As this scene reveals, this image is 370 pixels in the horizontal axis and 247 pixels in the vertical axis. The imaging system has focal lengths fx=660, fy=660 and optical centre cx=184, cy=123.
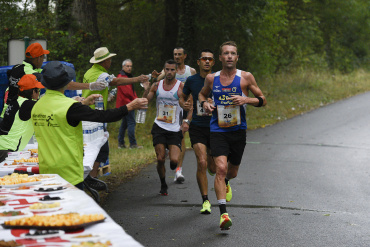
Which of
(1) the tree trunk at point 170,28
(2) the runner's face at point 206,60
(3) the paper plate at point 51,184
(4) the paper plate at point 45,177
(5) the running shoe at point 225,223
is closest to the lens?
(3) the paper plate at point 51,184

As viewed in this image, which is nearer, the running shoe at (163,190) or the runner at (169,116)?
the running shoe at (163,190)

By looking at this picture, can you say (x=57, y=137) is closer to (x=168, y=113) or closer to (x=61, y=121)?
(x=61, y=121)

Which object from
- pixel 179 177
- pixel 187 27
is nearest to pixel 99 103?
pixel 179 177

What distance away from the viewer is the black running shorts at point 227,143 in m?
8.44

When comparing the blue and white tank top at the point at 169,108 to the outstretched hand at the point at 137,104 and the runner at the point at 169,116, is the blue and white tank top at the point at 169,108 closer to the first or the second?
the runner at the point at 169,116

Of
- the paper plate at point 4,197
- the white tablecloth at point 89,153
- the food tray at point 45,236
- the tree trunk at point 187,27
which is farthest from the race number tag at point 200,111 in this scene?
the tree trunk at point 187,27

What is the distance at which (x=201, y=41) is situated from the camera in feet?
88.2

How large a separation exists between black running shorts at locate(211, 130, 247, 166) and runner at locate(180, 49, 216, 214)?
2.17 ft

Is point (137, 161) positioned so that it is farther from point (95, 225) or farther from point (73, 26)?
point (95, 225)

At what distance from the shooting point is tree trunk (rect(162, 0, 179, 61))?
26.6 metres

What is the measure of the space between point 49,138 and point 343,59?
4041 centimetres

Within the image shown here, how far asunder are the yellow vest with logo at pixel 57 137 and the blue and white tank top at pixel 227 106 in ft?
8.67

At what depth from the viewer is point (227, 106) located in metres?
8.35

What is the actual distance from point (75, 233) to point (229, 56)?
5.03m
